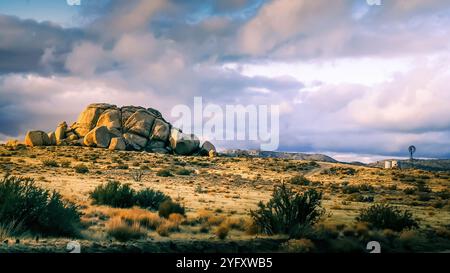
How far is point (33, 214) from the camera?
12609mm

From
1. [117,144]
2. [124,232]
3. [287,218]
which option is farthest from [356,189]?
[117,144]

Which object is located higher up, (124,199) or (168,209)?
(124,199)

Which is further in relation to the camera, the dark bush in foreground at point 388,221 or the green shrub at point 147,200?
the green shrub at point 147,200

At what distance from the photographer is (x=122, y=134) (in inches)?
2977

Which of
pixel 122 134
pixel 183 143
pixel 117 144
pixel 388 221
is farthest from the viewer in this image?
pixel 122 134

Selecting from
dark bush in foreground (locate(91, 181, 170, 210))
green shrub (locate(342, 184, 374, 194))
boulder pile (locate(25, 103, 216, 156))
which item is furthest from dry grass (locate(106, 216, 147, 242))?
boulder pile (locate(25, 103, 216, 156))

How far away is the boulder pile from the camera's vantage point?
7125 cm

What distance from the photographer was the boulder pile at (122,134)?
7125 centimetres

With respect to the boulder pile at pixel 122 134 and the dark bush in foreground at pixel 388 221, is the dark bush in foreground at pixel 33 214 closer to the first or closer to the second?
the dark bush in foreground at pixel 388 221

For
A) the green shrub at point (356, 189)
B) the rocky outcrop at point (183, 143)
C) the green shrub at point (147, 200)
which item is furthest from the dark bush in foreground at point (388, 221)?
the rocky outcrop at point (183, 143)

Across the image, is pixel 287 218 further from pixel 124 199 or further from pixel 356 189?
pixel 356 189

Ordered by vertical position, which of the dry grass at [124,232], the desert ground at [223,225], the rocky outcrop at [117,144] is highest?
the rocky outcrop at [117,144]

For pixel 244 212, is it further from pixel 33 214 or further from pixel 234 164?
pixel 234 164

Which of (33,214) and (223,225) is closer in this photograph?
(33,214)
